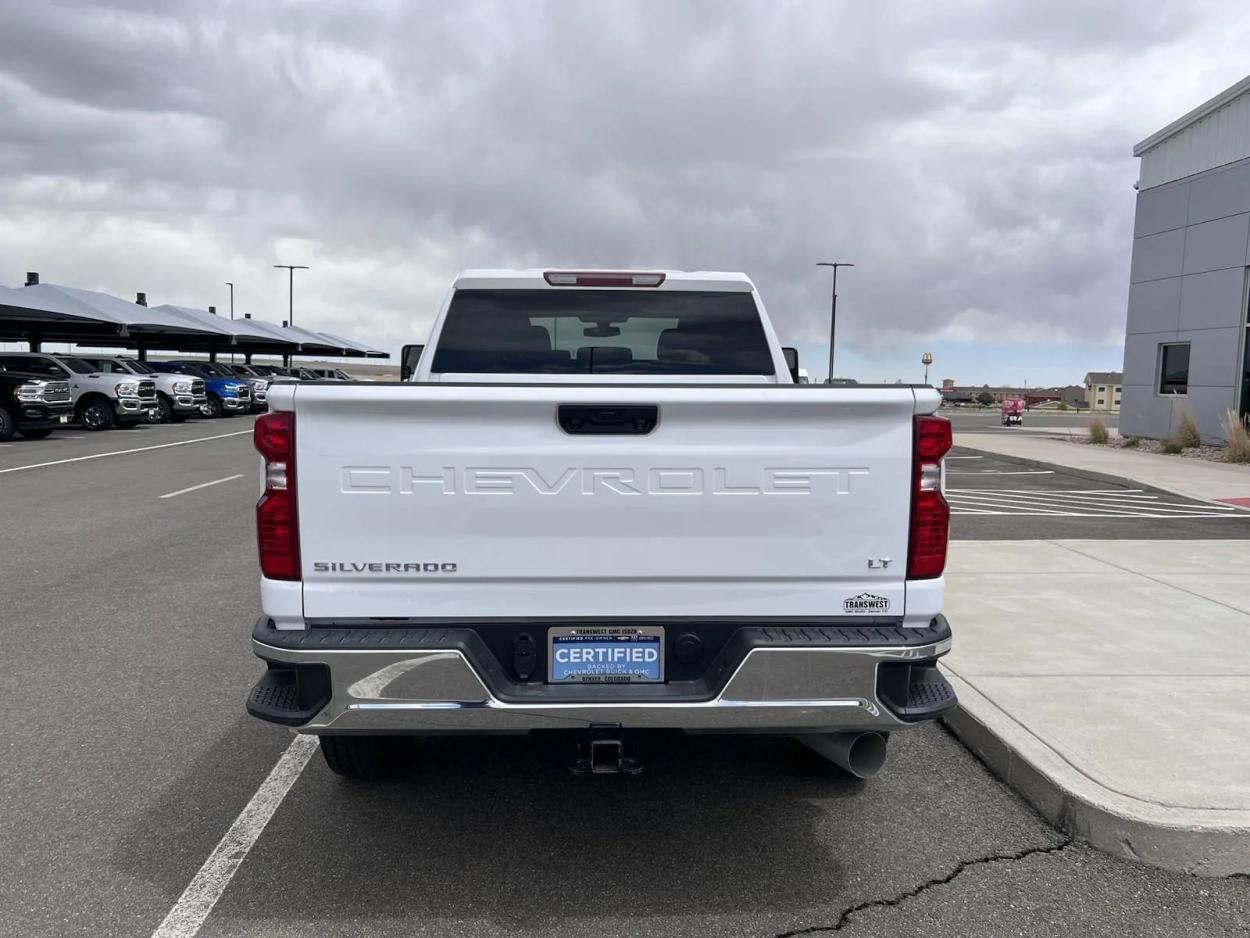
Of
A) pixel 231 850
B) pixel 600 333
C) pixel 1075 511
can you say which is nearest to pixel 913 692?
pixel 231 850

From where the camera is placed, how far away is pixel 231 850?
A: 3406 mm

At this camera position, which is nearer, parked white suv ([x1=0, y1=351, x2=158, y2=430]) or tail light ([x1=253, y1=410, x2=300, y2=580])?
tail light ([x1=253, y1=410, x2=300, y2=580])

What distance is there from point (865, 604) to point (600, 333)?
2.41m

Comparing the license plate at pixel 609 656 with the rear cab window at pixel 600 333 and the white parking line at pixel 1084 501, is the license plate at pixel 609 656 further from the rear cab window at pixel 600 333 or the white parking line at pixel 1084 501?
the white parking line at pixel 1084 501

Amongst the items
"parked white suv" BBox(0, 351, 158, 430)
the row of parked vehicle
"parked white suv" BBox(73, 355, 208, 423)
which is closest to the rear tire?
the row of parked vehicle

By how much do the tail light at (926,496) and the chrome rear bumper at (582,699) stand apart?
0.29 metres

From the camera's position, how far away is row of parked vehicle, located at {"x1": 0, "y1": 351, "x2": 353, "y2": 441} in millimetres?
21703

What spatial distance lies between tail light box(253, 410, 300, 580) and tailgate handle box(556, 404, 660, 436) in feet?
2.75

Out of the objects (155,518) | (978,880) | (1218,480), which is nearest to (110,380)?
(155,518)

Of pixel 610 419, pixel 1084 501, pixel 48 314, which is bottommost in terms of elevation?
pixel 1084 501

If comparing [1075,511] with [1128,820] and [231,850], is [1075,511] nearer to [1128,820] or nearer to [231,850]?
[1128,820]

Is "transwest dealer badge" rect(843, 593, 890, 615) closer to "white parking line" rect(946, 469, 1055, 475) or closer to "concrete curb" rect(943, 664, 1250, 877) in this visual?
"concrete curb" rect(943, 664, 1250, 877)

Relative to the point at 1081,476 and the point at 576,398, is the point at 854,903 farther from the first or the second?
the point at 1081,476

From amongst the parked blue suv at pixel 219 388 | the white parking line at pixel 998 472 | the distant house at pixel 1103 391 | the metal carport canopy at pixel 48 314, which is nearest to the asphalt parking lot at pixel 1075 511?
the white parking line at pixel 998 472
